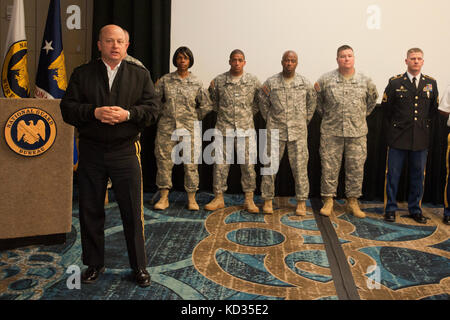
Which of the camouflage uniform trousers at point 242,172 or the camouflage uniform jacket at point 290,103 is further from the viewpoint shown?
the camouflage uniform trousers at point 242,172

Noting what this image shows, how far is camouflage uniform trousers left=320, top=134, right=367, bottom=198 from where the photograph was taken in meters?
3.72

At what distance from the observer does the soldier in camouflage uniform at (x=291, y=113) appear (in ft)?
12.1

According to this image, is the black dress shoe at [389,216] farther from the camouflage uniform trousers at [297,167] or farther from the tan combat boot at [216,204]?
the tan combat boot at [216,204]

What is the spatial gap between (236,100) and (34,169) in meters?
1.79

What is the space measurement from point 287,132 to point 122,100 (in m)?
1.86

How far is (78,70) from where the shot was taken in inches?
85.5

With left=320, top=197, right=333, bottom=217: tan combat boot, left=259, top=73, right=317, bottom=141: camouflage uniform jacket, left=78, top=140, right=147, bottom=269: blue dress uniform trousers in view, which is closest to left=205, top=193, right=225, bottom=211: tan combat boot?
left=259, top=73, right=317, bottom=141: camouflage uniform jacket

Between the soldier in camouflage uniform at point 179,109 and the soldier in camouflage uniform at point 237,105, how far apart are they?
0.14 meters

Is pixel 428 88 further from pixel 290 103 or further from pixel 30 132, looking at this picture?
pixel 30 132

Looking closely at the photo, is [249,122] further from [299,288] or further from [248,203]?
[299,288]

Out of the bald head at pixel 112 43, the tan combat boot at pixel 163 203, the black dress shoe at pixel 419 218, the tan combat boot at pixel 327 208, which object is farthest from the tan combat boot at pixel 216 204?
the bald head at pixel 112 43

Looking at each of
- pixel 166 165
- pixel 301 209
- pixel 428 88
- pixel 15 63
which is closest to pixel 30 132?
pixel 15 63
